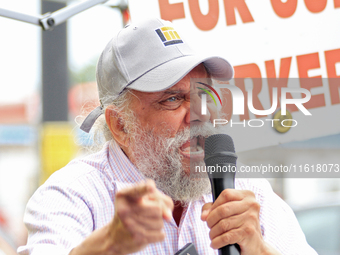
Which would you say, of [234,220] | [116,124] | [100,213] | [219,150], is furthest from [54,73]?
[234,220]

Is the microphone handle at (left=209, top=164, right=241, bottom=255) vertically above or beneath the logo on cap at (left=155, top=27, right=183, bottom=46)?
beneath

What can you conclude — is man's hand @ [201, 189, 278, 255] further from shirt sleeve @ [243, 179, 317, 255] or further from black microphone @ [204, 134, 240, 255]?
shirt sleeve @ [243, 179, 317, 255]

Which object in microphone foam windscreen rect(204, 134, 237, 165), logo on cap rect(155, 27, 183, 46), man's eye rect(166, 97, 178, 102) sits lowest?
microphone foam windscreen rect(204, 134, 237, 165)

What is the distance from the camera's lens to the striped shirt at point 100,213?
1.38m

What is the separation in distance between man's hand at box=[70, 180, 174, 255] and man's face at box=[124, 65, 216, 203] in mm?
622

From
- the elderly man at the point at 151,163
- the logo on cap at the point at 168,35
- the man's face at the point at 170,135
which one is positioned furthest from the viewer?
the logo on cap at the point at 168,35

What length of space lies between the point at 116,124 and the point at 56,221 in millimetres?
564

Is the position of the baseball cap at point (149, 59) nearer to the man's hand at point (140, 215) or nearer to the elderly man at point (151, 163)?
the elderly man at point (151, 163)

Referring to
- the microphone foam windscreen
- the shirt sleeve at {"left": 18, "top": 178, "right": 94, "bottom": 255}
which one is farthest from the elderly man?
the microphone foam windscreen

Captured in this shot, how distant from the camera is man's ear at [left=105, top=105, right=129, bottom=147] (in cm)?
179

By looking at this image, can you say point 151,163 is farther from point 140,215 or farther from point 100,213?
point 140,215

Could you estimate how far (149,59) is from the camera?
1.73m

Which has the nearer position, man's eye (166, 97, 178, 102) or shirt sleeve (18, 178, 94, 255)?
shirt sleeve (18, 178, 94, 255)

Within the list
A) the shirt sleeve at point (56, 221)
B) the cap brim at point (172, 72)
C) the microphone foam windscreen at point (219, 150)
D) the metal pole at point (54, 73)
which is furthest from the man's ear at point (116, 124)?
the metal pole at point (54, 73)
